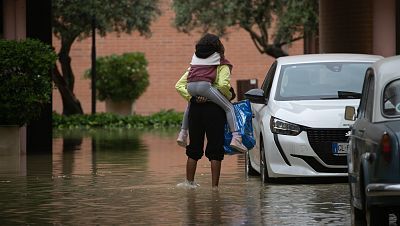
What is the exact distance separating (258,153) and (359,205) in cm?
516

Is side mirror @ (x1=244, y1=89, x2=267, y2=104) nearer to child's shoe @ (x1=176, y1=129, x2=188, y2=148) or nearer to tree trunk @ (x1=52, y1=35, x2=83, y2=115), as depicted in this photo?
child's shoe @ (x1=176, y1=129, x2=188, y2=148)

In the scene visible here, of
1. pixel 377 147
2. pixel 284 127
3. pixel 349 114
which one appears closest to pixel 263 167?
pixel 284 127

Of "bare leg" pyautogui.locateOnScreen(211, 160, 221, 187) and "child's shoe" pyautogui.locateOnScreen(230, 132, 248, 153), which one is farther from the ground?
"child's shoe" pyautogui.locateOnScreen(230, 132, 248, 153)

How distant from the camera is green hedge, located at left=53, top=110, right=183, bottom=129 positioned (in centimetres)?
3834

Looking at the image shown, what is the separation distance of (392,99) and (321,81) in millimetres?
5648

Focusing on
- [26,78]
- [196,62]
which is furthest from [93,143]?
[196,62]

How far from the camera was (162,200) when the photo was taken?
14.0 metres

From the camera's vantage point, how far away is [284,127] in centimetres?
1560

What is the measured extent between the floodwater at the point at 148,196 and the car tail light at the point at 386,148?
1753 millimetres

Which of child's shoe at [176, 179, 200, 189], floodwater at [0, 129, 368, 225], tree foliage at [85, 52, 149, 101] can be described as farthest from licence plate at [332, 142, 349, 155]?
tree foliage at [85, 52, 149, 101]

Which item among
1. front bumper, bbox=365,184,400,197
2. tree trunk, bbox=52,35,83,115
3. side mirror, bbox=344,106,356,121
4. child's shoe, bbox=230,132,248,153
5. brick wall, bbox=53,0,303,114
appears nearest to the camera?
front bumper, bbox=365,184,400,197

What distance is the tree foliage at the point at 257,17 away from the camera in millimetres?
39688

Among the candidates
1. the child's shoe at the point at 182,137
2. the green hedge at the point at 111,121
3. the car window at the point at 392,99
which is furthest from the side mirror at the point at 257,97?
the green hedge at the point at 111,121

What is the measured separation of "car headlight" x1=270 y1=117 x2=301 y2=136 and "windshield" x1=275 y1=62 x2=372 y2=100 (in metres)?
0.71
